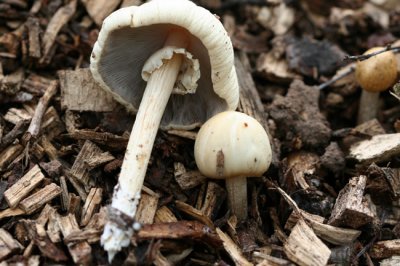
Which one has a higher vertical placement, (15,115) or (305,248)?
(15,115)

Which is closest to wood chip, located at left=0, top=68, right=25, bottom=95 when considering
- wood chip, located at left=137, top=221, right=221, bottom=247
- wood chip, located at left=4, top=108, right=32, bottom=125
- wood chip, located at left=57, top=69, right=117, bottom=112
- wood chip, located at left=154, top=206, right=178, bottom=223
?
wood chip, located at left=4, top=108, right=32, bottom=125

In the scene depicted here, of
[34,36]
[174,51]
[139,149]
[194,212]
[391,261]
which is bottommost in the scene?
[391,261]

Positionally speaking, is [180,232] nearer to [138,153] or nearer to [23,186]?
[138,153]

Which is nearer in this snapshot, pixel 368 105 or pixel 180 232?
pixel 180 232

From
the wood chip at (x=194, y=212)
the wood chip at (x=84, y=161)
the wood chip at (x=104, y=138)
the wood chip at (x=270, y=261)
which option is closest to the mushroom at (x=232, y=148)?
the wood chip at (x=194, y=212)

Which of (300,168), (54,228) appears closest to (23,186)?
(54,228)

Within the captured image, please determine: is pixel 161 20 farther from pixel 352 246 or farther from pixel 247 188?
pixel 352 246

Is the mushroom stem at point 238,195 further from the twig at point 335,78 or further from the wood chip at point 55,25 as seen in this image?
the wood chip at point 55,25

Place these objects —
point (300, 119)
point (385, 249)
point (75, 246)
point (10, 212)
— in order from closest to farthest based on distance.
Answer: point (75, 246) → point (10, 212) → point (385, 249) → point (300, 119)
